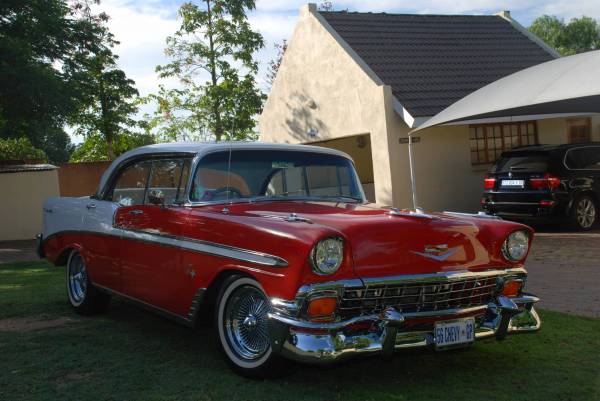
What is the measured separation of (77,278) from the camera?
23.2 feet

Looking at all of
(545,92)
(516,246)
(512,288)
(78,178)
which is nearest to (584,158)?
(545,92)

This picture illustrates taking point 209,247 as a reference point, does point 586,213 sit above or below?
below

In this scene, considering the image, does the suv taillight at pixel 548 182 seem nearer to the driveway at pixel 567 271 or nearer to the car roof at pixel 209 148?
the driveway at pixel 567 271

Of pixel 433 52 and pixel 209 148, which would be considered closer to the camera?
pixel 209 148

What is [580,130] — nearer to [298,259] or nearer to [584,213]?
[584,213]

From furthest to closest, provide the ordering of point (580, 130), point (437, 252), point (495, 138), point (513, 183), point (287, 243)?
point (580, 130) → point (495, 138) → point (513, 183) → point (437, 252) → point (287, 243)

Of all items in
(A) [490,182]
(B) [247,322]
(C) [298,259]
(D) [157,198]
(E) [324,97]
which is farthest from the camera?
(E) [324,97]

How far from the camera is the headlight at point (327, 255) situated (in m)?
4.03

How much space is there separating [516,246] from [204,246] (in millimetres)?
2217

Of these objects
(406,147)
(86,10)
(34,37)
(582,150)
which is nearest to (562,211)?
(582,150)

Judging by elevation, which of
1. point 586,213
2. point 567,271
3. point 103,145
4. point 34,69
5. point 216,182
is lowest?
point 567,271

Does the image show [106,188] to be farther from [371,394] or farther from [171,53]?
[171,53]

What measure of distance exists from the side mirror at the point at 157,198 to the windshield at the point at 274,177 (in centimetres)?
37

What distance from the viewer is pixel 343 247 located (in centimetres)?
411
